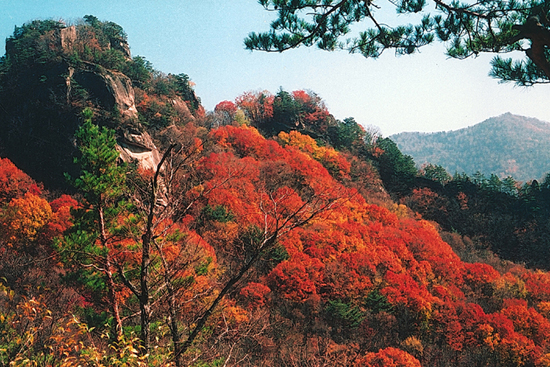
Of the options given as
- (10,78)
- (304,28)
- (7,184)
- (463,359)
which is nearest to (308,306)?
(463,359)

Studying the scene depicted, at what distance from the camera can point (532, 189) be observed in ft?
204

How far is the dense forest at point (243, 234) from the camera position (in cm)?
1241

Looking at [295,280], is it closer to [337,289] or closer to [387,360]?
[337,289]

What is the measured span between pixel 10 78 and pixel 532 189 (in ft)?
251

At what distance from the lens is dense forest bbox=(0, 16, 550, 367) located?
488 inches

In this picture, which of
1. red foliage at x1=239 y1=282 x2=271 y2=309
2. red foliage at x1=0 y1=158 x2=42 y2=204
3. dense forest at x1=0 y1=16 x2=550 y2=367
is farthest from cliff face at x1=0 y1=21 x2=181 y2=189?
red foliage at x1=239 y1=282 x2=271 y2=309

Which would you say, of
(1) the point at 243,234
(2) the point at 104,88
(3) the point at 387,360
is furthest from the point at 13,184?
(3) the point at 387,360

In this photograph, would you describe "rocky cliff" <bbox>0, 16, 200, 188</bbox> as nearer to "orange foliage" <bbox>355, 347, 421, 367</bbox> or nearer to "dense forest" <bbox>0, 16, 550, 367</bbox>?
"dense forest" <bbox>0, 16, 550, 367</bbox>

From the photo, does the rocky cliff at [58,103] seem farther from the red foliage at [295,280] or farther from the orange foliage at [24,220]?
the red foliage at [295,280]

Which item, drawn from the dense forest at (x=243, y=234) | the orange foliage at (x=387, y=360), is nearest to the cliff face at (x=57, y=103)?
the dense forest at (x=243, y=234)

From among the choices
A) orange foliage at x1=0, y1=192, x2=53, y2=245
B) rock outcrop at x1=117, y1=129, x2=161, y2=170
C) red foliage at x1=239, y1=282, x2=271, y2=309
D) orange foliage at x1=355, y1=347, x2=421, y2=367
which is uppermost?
rock outcrop at x1=117, y1=129, x2=161, y2=170

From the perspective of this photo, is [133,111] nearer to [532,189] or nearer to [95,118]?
[95,118]

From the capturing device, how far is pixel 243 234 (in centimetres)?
3038

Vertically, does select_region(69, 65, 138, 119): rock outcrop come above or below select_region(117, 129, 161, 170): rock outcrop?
above
